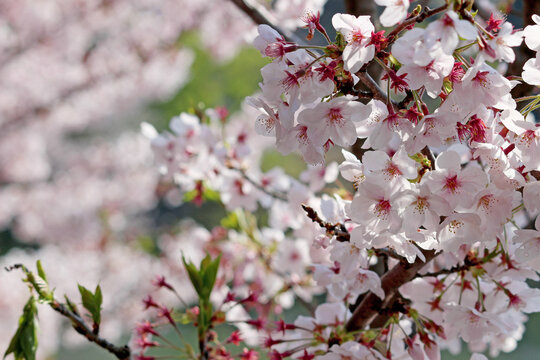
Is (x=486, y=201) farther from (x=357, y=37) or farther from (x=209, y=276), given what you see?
(x=209, y=276)

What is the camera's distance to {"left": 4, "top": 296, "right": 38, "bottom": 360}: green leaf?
2.02ft

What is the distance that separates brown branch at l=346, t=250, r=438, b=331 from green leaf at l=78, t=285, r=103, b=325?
0.30m

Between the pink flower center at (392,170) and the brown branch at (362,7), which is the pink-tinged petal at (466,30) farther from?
the brown branch at (362,7)

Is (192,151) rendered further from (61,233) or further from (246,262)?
(61,233)

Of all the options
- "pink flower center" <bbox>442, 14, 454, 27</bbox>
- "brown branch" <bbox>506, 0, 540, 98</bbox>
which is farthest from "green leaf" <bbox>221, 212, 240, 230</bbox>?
"pink flower center" <bbox>442, 14, 454, 27</bbox>

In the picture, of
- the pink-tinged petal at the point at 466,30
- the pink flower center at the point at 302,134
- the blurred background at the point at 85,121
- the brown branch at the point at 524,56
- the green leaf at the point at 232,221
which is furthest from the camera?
the blurred background at the point at 85,121

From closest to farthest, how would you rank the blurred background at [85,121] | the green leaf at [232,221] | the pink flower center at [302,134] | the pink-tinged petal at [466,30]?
the pink-tinged petal at [466,30]
the pink flower center at [302,134]
the green leaf at [232,221]
the blurred background at [85,121]

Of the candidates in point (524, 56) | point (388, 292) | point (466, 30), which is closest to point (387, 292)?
point (388, 292)

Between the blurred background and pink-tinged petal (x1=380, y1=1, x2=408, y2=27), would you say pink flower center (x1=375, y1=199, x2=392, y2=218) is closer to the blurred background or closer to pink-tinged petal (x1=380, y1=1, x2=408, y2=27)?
pink-tinged petal (x1=380, y1=1, x2=408, y2=27)

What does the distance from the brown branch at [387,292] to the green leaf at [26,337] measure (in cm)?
37

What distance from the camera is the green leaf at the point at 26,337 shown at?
2.02 feet

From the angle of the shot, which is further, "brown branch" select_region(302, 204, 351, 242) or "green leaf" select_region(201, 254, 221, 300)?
"green leaf" select_region(201, 254, 221, 300)

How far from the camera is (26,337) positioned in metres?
0.62

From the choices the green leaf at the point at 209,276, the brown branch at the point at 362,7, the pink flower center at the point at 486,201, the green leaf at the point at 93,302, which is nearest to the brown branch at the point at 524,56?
the brown branch at the point at 362,7
